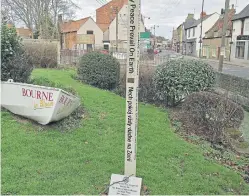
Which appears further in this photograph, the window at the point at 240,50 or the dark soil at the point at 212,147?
the window at the point at 240,50

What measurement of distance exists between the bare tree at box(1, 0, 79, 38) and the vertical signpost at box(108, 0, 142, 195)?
105 ft

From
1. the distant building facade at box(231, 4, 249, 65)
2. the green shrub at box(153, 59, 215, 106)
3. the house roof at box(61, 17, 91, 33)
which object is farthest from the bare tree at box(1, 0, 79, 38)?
the green shrub at box(153, 59, 215, 106)

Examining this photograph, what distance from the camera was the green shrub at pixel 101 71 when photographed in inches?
475

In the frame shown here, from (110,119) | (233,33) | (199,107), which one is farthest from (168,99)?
(233,33)

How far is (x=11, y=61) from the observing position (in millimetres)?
7262

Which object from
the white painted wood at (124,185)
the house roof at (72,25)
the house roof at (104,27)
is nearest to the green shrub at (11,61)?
the white painted wood at (124,185)

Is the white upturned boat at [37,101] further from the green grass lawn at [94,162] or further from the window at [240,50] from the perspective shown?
the window at [240,50]

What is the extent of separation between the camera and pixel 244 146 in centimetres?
664

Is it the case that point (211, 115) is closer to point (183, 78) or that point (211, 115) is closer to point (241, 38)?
point (183, 78)

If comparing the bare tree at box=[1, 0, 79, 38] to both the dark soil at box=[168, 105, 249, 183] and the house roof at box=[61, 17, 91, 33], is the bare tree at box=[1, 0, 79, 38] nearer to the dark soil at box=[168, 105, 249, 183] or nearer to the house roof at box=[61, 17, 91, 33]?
the house roof at box=[61, 17, 91, 33]

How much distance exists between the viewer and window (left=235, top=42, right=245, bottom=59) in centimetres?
3497

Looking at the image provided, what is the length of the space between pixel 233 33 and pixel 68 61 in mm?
25943

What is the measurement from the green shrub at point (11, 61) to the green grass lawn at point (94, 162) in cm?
163

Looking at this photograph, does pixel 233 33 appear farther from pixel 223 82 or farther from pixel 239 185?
pixel 239 185
